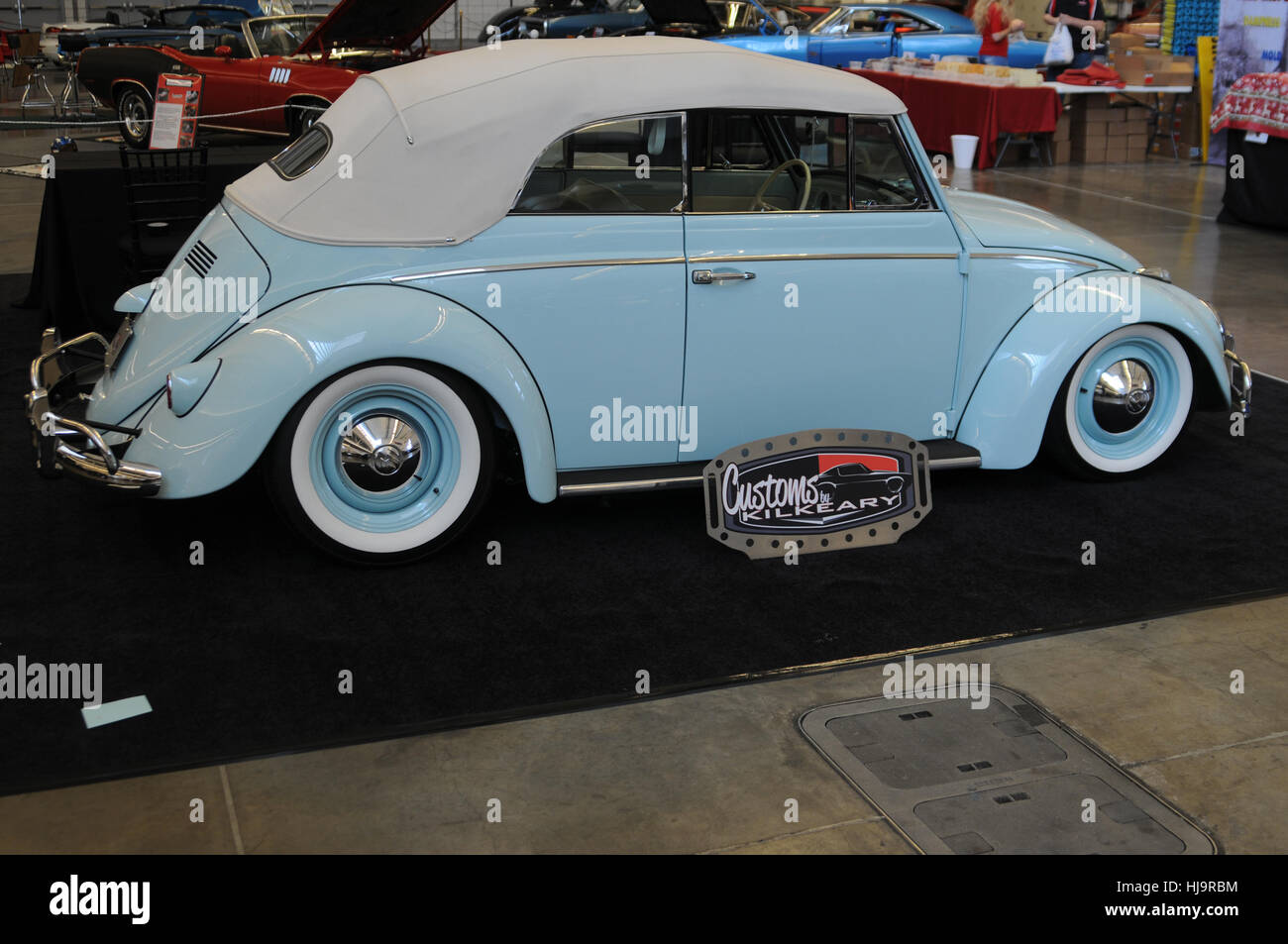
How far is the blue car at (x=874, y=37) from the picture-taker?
1673 cm

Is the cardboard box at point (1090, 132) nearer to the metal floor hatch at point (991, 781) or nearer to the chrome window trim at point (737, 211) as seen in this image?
the chrome window trim at point (737, 211)

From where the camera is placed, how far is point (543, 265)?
4.07 m

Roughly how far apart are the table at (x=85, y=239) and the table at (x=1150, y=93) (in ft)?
33.0

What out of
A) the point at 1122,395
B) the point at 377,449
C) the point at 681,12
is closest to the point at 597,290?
the point at 377,449

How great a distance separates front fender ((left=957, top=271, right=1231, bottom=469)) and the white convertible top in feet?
4.04

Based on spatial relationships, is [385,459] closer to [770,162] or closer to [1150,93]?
[770,162]

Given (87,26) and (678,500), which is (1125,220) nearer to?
(678,500)

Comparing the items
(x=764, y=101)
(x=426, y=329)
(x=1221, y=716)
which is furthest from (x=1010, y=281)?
(x=426, y=329)

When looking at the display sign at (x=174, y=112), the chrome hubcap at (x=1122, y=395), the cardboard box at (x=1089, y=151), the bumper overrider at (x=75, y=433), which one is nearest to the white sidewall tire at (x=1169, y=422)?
the chrome hubcap at (x=1122, y=395)

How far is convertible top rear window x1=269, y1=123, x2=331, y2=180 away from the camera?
4.25m

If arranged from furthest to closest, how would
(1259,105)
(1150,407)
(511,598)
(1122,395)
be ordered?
(1259,105)
(1150,407)
(1122,395)
(511,598)

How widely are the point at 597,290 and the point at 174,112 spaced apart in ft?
11.9

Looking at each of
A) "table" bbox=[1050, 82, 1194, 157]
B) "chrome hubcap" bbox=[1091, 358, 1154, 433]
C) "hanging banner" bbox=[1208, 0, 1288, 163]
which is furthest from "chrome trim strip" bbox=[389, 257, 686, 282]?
"table" bbox=[1050, 82, 1194, 157]
